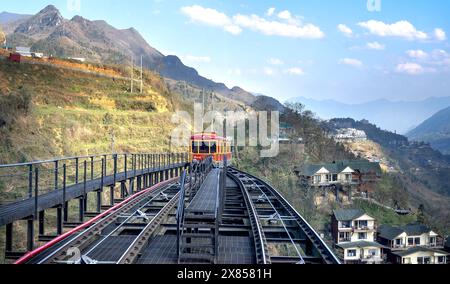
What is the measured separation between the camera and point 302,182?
36.0 metres

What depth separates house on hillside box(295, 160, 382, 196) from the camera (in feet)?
120

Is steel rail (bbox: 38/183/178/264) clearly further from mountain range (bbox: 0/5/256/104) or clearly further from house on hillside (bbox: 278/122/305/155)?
mountain range (bbox: 0/5/256/104)

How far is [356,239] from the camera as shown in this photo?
55.4ft

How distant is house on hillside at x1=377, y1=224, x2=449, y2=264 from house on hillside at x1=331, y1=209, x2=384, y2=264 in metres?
0.48

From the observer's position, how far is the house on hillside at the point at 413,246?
29.9 ft

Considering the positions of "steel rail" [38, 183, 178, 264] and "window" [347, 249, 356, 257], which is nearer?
"steel rail" [38, 183, 178, 264]

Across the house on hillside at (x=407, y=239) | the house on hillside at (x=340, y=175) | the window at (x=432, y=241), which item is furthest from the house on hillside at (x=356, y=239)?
the house on hillside at (x=340, y=175)

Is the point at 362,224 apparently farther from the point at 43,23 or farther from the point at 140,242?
the point at 43,23

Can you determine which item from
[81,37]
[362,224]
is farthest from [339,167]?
[81,37]

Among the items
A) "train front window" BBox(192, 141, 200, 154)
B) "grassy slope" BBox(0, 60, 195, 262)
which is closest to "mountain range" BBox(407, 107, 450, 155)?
"grassy slope" BBox(0, 60, 195, 262)

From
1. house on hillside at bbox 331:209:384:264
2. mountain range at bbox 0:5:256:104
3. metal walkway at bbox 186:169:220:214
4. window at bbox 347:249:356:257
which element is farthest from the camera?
mountain range at bbox 0:5:256:104

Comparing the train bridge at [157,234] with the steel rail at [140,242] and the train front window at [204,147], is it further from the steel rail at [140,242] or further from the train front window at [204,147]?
the train front window at [204,147]

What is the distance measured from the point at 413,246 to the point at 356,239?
5661 millimetres
